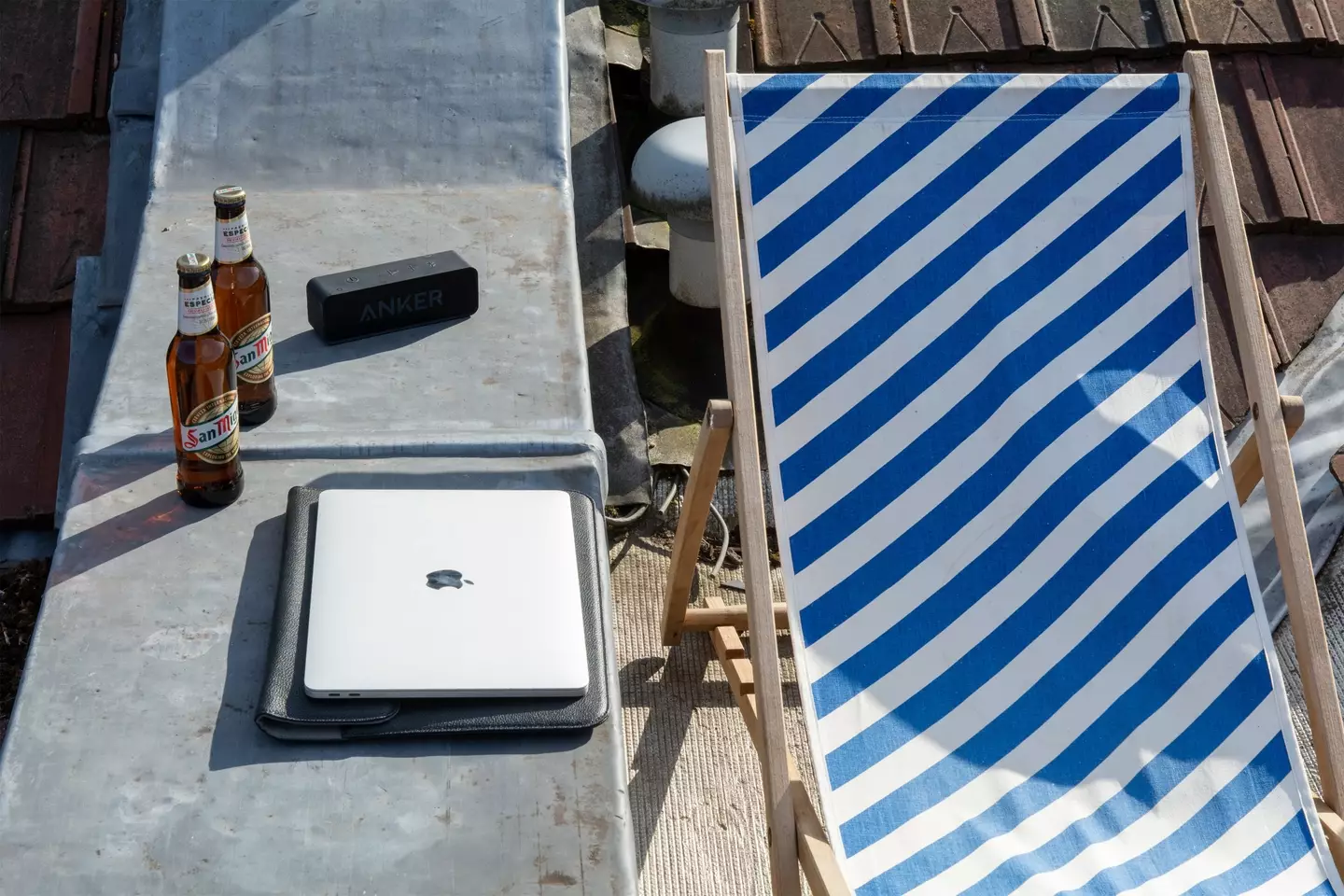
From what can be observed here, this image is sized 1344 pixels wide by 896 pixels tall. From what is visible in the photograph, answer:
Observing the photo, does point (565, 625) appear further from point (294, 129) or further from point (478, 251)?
point (294, 129)

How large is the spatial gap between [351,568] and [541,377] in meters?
0.55

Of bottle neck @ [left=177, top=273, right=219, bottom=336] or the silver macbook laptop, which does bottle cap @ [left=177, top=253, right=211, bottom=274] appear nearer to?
bottle neck @ [left=177, top=273, right=219, bottom=336]

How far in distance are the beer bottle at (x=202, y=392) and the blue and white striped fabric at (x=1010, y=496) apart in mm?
854

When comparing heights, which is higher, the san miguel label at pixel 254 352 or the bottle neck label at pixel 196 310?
the bottle neck label at pixel 196 310

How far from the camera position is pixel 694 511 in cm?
235

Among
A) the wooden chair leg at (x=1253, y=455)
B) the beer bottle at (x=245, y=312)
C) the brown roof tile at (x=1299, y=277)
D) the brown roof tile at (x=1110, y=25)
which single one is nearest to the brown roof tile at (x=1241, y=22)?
the brown roof tile at (x=1110, y=25)

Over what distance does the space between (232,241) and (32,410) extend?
50.4 inches

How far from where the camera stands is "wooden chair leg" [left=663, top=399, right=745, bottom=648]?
211 cm

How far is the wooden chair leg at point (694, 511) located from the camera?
2105mm

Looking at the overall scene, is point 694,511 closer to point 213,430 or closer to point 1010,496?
point 1010,496

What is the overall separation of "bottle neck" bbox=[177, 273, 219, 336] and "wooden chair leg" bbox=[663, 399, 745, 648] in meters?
0.77

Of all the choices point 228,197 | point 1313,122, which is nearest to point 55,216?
point 228,197

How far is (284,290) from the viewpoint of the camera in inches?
89.7

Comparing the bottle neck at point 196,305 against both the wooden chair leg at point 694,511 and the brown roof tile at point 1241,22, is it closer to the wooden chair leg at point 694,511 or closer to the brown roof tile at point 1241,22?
the wooden chair leg at point 694,511
